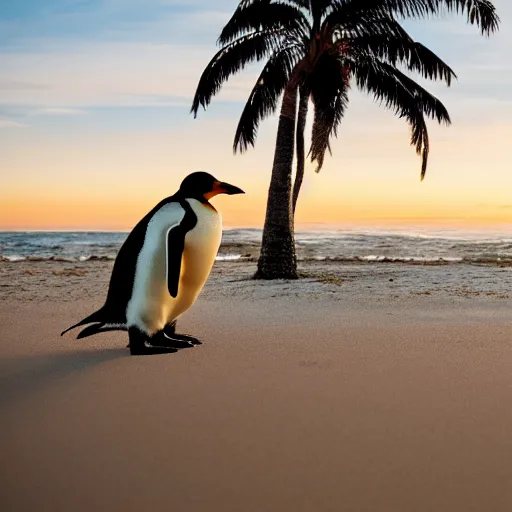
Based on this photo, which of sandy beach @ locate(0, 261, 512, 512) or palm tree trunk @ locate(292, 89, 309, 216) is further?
palm tree trunk @ locate(292, 89, 309, 216)

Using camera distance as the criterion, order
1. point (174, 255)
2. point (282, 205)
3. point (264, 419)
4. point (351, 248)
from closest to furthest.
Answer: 1. point (264, 419)
2. point (174, 255)
3. point (282, 205)
4. point (351, 248)

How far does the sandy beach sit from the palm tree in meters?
7.31

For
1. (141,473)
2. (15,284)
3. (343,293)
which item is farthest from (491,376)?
(15,284)

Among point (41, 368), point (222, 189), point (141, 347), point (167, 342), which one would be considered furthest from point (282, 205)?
point (41, 368)

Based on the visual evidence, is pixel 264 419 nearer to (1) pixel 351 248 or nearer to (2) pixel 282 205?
(2) pixel 282 205

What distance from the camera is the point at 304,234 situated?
37562 mm

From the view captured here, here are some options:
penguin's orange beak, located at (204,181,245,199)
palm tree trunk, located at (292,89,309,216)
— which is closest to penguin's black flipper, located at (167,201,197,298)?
penguin's orange beak, located at (204,181,245,199)

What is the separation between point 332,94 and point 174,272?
27.8 feet

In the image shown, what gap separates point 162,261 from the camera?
4395 mm

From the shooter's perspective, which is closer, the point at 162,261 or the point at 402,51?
the point at 162,261

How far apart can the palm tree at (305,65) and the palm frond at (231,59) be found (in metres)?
0.02

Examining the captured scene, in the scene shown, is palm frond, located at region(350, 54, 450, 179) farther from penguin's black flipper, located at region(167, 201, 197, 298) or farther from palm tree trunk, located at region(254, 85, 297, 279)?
penguin's black flipper, located at region(167, 201, 197, 298)

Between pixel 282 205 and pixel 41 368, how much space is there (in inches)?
364

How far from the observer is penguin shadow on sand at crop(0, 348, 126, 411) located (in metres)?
3.49
